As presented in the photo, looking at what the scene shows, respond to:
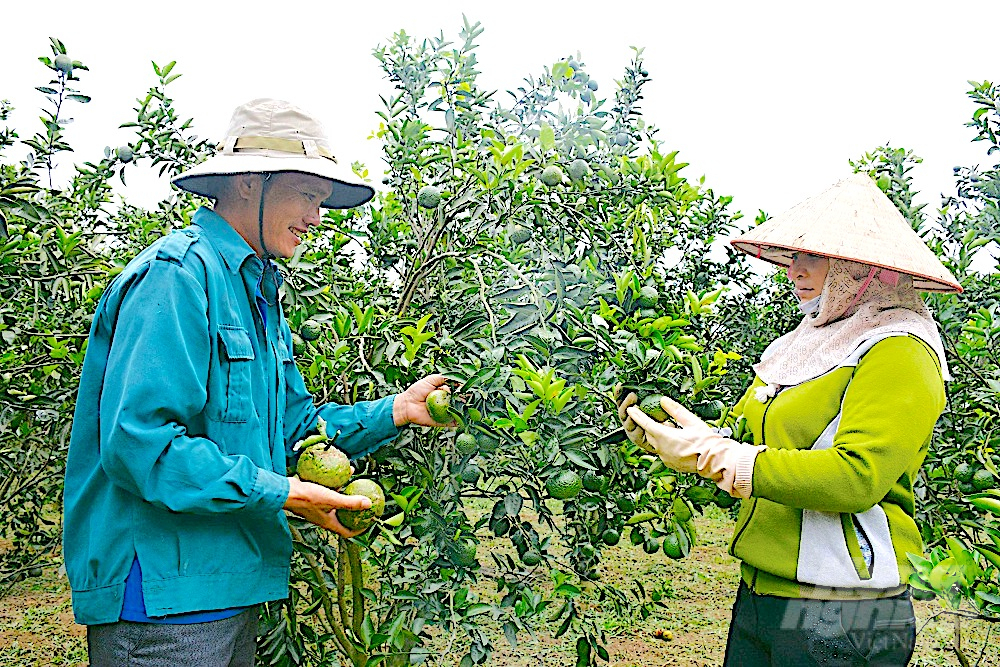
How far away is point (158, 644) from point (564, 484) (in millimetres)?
773

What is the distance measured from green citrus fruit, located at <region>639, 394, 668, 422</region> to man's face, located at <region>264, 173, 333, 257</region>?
72cm

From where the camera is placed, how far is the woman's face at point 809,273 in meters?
1.77

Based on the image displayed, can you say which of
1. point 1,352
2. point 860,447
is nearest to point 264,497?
point 860,447

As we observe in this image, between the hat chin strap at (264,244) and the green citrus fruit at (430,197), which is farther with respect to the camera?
the green citrus fruit at (430,197)

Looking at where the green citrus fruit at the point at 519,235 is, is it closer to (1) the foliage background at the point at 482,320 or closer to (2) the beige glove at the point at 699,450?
(1) the foliage background at the point at 482,320

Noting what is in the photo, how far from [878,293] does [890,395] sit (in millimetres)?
238


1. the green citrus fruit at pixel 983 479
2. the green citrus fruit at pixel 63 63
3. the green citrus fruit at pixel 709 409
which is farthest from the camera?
the green citrus fruit at pixel 63 63

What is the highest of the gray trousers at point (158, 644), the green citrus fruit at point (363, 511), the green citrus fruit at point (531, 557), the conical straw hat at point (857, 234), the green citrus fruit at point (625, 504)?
the conical straw hat at point (857, 234)

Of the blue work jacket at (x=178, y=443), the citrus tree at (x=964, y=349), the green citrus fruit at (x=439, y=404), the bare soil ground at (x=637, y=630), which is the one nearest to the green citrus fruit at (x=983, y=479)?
the citrus tree at (x=964, y=349)

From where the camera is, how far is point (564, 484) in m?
1.73

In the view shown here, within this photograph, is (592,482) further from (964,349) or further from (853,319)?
(964,349)

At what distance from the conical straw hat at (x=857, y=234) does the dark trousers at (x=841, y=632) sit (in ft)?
2.09

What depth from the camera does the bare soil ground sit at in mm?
3557

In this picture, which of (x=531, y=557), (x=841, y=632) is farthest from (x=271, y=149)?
(x=841, y=632)
